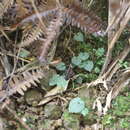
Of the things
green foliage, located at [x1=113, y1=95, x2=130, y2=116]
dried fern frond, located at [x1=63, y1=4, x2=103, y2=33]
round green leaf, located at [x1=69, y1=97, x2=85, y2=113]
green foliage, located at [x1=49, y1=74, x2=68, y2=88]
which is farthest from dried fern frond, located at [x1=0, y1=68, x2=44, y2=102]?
green foliage, located at [x1=113, y1=95, x2=130, y2=116]

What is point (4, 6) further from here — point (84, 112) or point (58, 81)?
point (84, 112)

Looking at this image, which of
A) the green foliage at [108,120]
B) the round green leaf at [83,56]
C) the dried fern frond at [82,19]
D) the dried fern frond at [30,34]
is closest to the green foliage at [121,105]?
the green foliage at [108,120]

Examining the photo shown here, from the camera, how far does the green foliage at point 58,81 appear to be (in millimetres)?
1716

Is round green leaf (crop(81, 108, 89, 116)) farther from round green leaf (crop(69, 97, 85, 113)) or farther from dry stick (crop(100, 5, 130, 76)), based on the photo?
dry stick (crop(100, 5, 130, 76))

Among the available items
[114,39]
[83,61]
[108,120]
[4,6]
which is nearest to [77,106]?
[108,120]

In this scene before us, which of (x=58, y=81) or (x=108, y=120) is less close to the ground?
(x=58, y=81)

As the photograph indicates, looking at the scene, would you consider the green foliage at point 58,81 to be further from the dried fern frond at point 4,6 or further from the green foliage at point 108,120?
the dried fern frond at point 4,6

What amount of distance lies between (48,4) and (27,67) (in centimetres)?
40

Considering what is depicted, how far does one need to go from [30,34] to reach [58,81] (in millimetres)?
331

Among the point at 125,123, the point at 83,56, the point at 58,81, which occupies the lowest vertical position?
the point at 125,123

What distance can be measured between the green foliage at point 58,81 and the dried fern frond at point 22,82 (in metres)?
0.09

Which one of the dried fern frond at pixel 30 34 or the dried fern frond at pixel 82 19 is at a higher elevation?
the dried fern frond at pixel 82 19

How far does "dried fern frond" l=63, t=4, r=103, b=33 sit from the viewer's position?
1.66 metres

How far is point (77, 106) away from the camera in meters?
1.65
